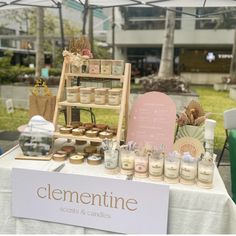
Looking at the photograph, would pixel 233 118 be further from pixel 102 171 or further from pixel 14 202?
pixel 14 202

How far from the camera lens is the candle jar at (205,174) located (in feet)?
5.34

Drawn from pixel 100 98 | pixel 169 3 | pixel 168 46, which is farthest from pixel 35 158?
pixel 168 46

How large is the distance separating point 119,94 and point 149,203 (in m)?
0.77

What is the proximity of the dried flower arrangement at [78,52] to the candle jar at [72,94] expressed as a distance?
0.19 meters

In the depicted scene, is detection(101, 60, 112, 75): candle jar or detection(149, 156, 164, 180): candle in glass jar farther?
detection(101, 60, 112, 75): candle jar

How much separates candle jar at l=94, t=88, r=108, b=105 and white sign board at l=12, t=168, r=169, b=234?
1.88 ft

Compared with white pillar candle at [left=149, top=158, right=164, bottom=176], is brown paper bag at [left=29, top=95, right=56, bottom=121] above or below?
above

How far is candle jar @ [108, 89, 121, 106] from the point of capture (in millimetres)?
2006

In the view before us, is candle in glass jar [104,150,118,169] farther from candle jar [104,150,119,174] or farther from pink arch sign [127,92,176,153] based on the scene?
pink arch sign [127,92,176,153]

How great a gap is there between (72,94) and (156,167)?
0.80 meters

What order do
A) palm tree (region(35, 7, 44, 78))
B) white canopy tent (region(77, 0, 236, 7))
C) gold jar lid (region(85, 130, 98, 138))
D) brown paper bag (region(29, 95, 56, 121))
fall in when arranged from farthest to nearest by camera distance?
palm tree (region(35, 7, 44, 78)), white canopy tent (region(77, 0, 236, 7)), brown paper bag (region(29, 95, 56, 121)), gold jar lid (region(85, 130, 98, 138))

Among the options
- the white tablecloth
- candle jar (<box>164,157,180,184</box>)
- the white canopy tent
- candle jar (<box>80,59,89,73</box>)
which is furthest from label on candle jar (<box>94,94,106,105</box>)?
the white canopy tent

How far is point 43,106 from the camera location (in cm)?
230

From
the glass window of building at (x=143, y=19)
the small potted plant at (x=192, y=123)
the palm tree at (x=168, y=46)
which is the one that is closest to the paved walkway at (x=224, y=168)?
the small potted plant at (x=192, y=123)
